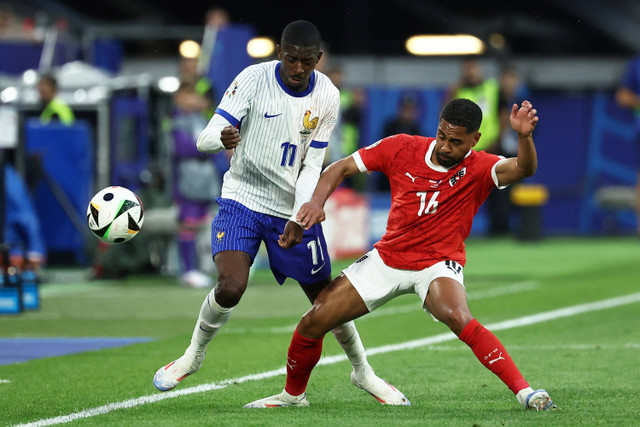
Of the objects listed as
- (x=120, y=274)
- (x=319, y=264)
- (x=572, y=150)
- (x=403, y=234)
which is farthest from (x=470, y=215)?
(x=572, y=150)

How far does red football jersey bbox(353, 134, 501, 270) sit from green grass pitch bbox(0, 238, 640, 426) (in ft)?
2.66

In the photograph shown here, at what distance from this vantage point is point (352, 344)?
671cm

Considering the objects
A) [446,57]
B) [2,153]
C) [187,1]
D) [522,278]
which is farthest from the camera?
[187,1]

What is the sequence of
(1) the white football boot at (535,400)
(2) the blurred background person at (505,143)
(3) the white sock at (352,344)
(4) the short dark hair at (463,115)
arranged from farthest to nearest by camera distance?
(2) the blurred background person at (505,143), (3) the white sock at (352,344), (4) the short dark hair at (463,115), (1) the white football boot at (535,400)

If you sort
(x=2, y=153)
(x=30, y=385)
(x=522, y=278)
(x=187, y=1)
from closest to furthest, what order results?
(x=30, y=385) → (x=2, y=153) → (x=522, y=278) → (x=187, y=1)

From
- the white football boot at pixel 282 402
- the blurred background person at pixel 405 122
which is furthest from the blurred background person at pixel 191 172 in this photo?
the white football boot at pixel 282 402

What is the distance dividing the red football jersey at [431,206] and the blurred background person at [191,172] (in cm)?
724

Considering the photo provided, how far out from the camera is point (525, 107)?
6.12 metres

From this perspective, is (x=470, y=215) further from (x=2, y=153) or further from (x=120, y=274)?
(x=120, y=274)

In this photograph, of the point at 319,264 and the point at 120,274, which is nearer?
the point at 319,264

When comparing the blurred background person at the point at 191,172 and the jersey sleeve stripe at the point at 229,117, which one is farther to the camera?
the blurred background person at the point at 191,172

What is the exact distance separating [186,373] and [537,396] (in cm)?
198

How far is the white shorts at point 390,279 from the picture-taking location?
6.36 m

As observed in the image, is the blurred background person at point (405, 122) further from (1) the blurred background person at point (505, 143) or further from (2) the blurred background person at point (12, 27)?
(2) the blurred background person at point (12, 27)
